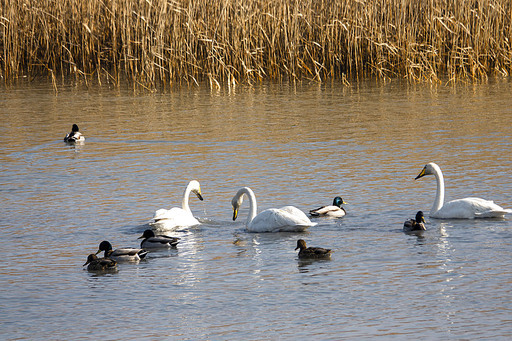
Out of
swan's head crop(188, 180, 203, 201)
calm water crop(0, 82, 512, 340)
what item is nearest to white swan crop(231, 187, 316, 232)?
calm water crop(0, 82, 512, 340)

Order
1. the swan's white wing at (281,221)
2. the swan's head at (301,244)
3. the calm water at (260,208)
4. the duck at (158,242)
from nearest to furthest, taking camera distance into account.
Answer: the calm water at (260,208) → the swan's head at (301,244) → the duck at (158,242) → the swan's white wing at (281,221)

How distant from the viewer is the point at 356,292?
7.46m

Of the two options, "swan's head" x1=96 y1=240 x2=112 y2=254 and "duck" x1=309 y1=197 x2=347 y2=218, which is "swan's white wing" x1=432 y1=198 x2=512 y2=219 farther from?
"swan's head" x1=96 y1=240 x2=112 y2=254

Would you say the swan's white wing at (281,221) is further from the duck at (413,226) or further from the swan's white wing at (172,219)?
the duck at (413,226)

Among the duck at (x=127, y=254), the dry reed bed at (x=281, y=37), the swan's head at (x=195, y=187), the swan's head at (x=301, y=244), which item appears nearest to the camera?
the duck at (x=127, y=254)

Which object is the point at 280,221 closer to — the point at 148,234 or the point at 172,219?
the point at 172,219

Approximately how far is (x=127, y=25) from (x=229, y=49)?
244cm

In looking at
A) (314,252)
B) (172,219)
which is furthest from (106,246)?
(314,252)

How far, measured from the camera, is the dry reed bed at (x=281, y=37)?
2088 centimetres

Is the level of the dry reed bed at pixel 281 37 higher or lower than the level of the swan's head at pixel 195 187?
higher

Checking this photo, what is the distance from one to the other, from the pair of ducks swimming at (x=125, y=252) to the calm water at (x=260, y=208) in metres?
0.12

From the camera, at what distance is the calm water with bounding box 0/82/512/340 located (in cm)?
697

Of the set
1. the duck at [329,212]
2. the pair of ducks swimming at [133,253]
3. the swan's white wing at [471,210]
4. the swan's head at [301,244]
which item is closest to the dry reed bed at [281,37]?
the duck at [329,212]

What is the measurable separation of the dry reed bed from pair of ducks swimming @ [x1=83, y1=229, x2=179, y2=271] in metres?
11.6
